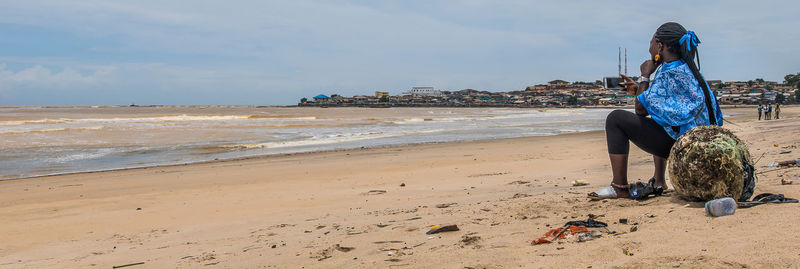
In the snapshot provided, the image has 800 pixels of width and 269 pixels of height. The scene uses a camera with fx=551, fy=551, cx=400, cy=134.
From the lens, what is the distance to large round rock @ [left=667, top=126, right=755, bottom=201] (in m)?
3.28

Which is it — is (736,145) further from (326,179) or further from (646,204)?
(326,179)

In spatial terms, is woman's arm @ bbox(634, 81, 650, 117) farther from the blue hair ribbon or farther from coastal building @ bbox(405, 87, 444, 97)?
coastal building @ bbox(405, 87, 444, 97)

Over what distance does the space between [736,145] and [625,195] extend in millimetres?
957

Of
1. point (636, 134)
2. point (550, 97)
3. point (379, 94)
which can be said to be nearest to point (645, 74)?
point (636, 134)

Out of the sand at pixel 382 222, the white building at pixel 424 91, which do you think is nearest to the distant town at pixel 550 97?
the white building at pixel 424 91

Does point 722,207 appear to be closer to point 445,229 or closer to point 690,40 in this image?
point 690,40

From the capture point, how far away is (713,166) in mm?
3305

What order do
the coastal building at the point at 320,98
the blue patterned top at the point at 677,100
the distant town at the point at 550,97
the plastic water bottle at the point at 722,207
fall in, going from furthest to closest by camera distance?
the coastal building at the point at 320,98, the distant town at the point at 550,97, the blue patterned top at the point at 677,100, the plastic water bottle at the point at 722,207

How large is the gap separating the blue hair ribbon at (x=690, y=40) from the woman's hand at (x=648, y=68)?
25 centimetres

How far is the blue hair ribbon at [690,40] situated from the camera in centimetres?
381

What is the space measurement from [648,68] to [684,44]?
1.02 feet

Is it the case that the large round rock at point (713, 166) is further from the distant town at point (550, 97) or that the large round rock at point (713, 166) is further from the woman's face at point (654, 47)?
the distant town at point (550, 97)

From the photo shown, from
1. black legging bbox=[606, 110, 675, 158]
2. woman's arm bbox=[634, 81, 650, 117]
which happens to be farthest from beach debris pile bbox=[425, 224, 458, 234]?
woman's arm bbox=[634, 81, 650, 117]

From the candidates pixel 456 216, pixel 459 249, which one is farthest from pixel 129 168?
pixel 459 249
